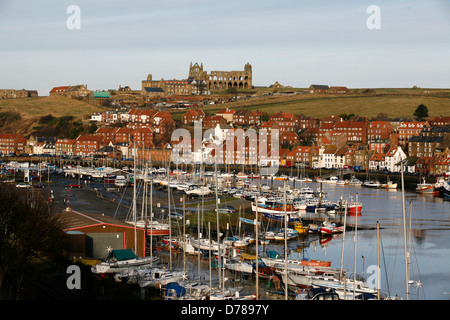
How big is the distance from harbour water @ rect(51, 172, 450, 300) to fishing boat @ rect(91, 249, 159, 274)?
3.85 feet

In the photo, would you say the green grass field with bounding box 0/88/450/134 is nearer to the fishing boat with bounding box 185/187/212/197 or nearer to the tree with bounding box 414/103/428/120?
the tree with bounding box 414/103/428/120

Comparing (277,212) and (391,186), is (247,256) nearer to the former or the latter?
(277,212)

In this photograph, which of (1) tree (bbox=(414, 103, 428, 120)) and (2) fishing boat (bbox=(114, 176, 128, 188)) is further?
(1) tree (bbox=(414, 103, 428, 120))

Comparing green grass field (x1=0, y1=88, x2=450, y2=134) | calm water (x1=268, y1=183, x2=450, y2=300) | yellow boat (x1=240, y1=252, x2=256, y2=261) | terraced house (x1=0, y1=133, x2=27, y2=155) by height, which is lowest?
calm water (x1=268, y1=183, x2=450, y2=300)

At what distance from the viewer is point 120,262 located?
14.2m

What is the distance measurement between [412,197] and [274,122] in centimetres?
A: 2623

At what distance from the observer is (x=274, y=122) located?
57.7 meters

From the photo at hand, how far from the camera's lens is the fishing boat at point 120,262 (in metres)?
13.8

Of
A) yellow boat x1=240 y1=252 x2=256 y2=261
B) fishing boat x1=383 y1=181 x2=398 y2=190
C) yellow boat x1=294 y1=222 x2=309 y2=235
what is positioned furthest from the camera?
fishing boat x1=383 y1=181 x2=398 y2=190

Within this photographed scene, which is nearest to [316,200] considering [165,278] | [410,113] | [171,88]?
[165,278]

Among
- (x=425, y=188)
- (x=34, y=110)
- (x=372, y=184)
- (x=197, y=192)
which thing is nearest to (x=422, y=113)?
(x=372, y=184)

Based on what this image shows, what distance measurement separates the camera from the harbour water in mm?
15047

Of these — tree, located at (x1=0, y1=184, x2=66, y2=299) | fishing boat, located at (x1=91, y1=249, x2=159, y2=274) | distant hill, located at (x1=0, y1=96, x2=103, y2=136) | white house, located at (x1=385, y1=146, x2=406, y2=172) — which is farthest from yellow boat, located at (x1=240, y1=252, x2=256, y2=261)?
distant hill, located at (x1=0, y1=96, x2=103, y2=136)

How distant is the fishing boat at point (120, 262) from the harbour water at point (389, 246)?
117 cm
